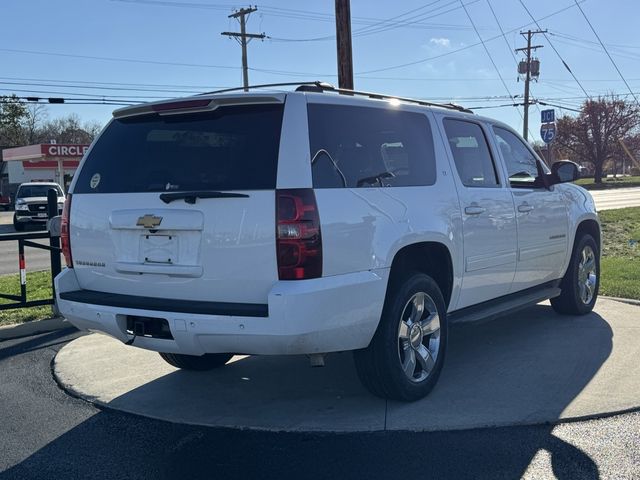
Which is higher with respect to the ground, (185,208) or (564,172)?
(564,172)

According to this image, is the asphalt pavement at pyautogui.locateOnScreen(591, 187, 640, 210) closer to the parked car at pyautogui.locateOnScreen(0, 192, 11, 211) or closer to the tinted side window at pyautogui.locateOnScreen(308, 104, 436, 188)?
the tinted side window at pyautogui.locateOnScreen(308, 104, 436, 188)

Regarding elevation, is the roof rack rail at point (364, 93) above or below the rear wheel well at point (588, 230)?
above

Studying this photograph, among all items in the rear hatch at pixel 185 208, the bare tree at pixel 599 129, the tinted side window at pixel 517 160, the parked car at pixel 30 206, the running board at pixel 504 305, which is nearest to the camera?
the rear hatch at pixel 185 208

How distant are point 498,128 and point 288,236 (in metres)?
3.12

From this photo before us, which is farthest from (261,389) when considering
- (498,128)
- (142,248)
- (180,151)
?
(498,128)

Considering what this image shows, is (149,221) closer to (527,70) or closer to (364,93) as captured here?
(364,93)

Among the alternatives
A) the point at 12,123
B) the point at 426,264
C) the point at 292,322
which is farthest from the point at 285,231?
the point at 12,123

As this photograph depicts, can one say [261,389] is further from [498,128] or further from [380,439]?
[498,128]

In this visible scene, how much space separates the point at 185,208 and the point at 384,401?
190 cm

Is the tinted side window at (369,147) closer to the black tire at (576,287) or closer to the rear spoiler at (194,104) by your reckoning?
the rear spoiler at (194,104)

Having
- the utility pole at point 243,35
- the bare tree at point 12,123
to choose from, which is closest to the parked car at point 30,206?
the utility pole at point 243,35

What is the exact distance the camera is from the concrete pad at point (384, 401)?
4.27m

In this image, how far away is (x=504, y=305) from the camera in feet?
18.1

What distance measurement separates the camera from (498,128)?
6027 mm
